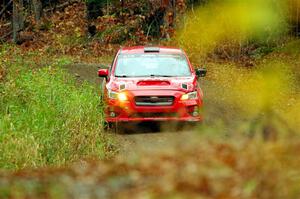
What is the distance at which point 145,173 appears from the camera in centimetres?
511

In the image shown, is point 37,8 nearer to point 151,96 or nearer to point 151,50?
point 151,50

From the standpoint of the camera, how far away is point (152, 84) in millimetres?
12562

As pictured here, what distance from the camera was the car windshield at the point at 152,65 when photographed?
43.4 feet

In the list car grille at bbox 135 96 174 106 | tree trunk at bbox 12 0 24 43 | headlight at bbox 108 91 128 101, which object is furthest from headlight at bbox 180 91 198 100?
tree trunk at bbox 12 0 24 43

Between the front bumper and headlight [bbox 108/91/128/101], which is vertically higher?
headlight [bbox 108/91/128/101]

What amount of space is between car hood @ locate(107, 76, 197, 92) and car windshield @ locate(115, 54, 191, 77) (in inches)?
14.8

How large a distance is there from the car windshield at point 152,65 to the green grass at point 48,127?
911mm

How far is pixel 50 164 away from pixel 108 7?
2470cm

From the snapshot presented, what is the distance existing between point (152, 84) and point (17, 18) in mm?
24088

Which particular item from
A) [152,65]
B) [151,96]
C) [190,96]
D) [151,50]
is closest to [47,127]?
[151,96]

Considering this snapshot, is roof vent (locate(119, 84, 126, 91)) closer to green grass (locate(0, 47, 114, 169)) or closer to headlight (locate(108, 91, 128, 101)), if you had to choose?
headlight (locate(108, 91, 128, 101))

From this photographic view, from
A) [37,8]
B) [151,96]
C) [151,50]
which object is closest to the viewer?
[151,96]

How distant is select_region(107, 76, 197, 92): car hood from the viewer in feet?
41.1

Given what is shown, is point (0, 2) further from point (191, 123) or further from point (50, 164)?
point (50, 164)
